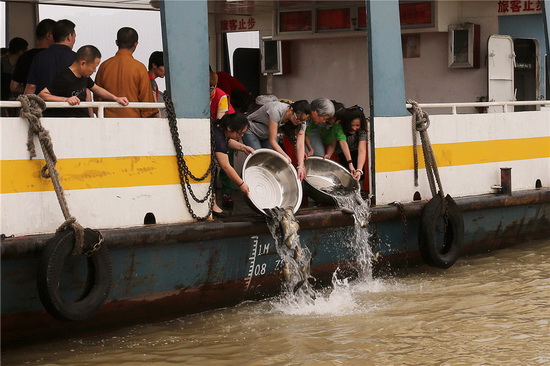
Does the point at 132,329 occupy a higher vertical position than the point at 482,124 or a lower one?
lower

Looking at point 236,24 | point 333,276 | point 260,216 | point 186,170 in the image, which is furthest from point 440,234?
point 236,24

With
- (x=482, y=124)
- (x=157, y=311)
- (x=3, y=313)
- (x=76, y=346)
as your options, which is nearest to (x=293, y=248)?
(x=157, y=311)

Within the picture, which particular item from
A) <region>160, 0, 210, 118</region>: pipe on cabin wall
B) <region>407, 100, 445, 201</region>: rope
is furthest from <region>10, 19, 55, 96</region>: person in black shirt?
<region>407, 100, 445, 201</region>: rope

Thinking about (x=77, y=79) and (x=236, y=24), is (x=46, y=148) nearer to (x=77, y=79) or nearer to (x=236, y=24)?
(x=77, y=79)

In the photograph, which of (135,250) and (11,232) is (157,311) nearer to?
(135,250)

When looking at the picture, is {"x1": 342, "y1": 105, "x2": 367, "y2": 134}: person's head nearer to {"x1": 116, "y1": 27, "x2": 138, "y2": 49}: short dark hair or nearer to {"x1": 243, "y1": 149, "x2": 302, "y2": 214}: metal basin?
{"x1": 243, "y1": 149, "x2": 302, "y2": 214}: metal basin

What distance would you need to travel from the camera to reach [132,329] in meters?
6.09

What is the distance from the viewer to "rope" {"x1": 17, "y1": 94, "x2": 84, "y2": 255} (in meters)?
5.43

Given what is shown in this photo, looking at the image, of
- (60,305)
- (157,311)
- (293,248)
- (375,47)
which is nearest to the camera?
(60,305)

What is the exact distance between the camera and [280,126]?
7.84 m

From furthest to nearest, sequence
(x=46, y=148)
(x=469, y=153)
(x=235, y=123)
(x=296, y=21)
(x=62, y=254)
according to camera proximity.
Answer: (x=296, y=21), (x=469, y=153), (x=235, y=123), (x=46, y=148), (x=62, y=254)

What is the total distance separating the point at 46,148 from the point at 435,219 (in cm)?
348

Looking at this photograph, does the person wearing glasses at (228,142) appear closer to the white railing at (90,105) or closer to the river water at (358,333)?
→ the white railing at (90,105)

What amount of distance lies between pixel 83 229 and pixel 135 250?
52cm
